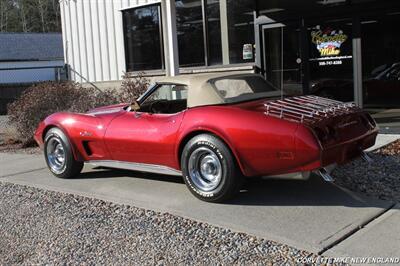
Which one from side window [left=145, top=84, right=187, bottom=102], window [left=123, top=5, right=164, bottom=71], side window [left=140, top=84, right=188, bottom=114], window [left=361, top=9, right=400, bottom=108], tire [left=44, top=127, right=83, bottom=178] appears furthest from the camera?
window [left=123, top=5, right=164, bottom=71]

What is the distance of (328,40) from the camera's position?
11148 mm

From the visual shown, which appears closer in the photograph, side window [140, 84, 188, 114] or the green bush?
side window [140, 84, 188, 114]

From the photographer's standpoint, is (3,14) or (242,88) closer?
(242,88)

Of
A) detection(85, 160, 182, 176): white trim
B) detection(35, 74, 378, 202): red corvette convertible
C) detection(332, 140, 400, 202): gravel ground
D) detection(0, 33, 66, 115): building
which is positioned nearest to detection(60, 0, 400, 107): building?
detection(332, 140, 400, 202): gravel ground

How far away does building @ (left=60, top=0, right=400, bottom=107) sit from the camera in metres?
10.7

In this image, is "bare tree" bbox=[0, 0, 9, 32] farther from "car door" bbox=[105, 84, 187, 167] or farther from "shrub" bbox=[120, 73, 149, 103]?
"car door" bbox=[105, 84, 187, 167]

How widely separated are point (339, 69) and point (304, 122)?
6.56 m

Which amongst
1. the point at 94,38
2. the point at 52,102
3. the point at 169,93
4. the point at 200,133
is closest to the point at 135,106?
the point at 169,93

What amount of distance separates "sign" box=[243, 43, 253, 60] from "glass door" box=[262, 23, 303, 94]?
30cm

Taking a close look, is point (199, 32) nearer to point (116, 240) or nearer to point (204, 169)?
point (204, 169)

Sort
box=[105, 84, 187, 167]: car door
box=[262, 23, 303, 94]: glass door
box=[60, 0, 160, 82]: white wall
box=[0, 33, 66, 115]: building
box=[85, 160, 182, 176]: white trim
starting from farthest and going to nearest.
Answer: box=[0, 33, 66, 115]: building < box=[60, 0, 160, 82]: white wall < box=[262, 23, 303, 94]: glass door < box=[85, 160, 182, 176]: white trim < box=[105, 84, 187, 167]: car door

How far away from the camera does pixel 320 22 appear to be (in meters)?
11.2

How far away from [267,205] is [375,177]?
5.26 ft

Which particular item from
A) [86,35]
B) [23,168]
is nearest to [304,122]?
[23,168]
